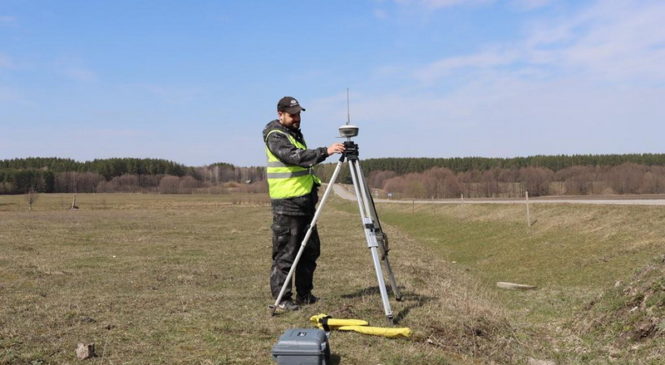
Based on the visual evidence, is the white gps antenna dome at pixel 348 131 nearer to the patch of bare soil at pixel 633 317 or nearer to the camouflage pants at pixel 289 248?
the camouflage pants at pixel 289 248

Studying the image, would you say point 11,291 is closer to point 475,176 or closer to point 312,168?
point 312,168

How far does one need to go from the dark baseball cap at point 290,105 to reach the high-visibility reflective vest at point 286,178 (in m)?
0.34

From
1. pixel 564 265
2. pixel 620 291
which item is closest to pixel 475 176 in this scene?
pixel 564 265

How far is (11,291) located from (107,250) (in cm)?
946

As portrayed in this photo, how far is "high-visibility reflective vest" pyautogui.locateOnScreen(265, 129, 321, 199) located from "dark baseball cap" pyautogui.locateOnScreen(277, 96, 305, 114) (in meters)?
0.34

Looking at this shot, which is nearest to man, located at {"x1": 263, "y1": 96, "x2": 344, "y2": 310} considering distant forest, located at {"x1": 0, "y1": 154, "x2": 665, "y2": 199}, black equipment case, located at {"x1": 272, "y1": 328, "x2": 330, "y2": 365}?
black equipment case, located at {"x1": 272, "y1": 328, "x2": 330, "y2": 365}

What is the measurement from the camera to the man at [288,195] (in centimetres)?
Result: 803

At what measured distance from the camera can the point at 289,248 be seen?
830cm

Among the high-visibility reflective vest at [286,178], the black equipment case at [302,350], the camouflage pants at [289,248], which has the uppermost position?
the high-visibility reflective vest at [286,178]

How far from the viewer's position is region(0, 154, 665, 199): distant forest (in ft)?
301

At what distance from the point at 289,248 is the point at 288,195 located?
80 cm

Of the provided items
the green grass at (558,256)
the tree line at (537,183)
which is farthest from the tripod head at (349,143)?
the tree line at (537,183)

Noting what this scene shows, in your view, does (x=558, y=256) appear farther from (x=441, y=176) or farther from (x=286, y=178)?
(x=441, y=176)

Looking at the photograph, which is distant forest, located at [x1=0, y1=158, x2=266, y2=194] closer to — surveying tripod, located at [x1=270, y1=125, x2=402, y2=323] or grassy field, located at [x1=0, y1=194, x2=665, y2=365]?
grassy field, located at [x1=0, y1=194, x2=665, y2=365]
